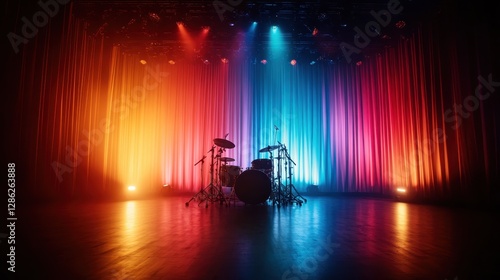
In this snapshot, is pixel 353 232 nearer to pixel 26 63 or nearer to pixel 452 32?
pixel 452 32

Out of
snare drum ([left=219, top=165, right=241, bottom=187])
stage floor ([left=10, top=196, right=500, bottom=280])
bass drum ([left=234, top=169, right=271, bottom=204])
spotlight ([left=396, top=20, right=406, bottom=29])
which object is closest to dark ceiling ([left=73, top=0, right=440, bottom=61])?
spotlight ([left=396, top=20, right=406, bottom=29])

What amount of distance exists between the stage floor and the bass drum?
6.02 feet

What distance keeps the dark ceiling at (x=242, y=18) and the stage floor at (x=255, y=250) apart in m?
5.17

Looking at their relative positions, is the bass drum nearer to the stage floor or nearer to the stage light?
the stage floor

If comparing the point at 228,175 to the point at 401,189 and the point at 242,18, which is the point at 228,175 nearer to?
the point at 242,18

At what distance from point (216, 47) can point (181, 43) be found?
1.06 m

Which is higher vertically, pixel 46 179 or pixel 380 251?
pixel 46 179

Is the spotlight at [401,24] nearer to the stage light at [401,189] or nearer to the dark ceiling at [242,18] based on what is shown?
the dark ceiling at [242,18]

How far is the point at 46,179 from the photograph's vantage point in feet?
20.2

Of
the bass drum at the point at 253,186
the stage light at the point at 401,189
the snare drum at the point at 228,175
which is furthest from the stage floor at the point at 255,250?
the stage light at the point at 401,189

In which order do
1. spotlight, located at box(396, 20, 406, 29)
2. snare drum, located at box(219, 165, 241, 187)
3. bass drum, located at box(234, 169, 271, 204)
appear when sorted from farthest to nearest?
spotlight, located at box(396, 20, 406, 29) → snare drum, located at box(219, 165, 241, 187) → bass drum, located at box(234, 169, 271, 204)

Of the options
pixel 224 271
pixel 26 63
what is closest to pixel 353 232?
pixel 224 271

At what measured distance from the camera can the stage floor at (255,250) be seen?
166 centimetres

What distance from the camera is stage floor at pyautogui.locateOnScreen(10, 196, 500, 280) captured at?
5.44ft
